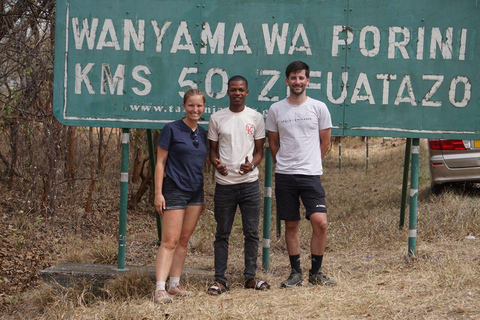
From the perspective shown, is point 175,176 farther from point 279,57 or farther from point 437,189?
point 437,189

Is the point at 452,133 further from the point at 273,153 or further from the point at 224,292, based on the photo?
the point at 224,292

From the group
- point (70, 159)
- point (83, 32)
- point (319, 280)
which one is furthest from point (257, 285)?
point (70, 159)

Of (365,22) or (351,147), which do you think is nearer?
(365,22)

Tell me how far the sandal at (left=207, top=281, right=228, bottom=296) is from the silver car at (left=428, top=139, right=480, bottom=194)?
5.02 metres

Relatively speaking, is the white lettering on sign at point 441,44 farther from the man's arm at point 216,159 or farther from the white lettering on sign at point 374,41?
the man's arm at point 216,159

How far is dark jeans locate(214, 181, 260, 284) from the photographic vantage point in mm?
5535

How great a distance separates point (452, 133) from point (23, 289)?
17.6 feet

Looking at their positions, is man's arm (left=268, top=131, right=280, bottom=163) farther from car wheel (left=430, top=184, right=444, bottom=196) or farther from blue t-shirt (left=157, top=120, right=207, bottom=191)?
car wheel (left=430, top=184, right=444, bottom=196)

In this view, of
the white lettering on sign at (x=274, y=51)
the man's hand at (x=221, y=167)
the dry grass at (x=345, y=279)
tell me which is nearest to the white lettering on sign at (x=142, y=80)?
the white lettering on sign at (x=274, y=51)

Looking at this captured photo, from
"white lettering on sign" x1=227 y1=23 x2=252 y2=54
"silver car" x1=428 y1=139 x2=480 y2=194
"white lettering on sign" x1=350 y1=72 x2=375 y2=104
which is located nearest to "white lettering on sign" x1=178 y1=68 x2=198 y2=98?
"white lettering on sign" x1=227 y1=23 x2=252 y2=54

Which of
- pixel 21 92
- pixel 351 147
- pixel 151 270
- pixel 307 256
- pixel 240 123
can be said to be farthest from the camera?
pixel 351 147

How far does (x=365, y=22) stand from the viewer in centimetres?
638

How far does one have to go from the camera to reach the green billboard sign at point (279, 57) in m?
6.36

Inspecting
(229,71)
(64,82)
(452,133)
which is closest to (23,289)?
(64,82)
